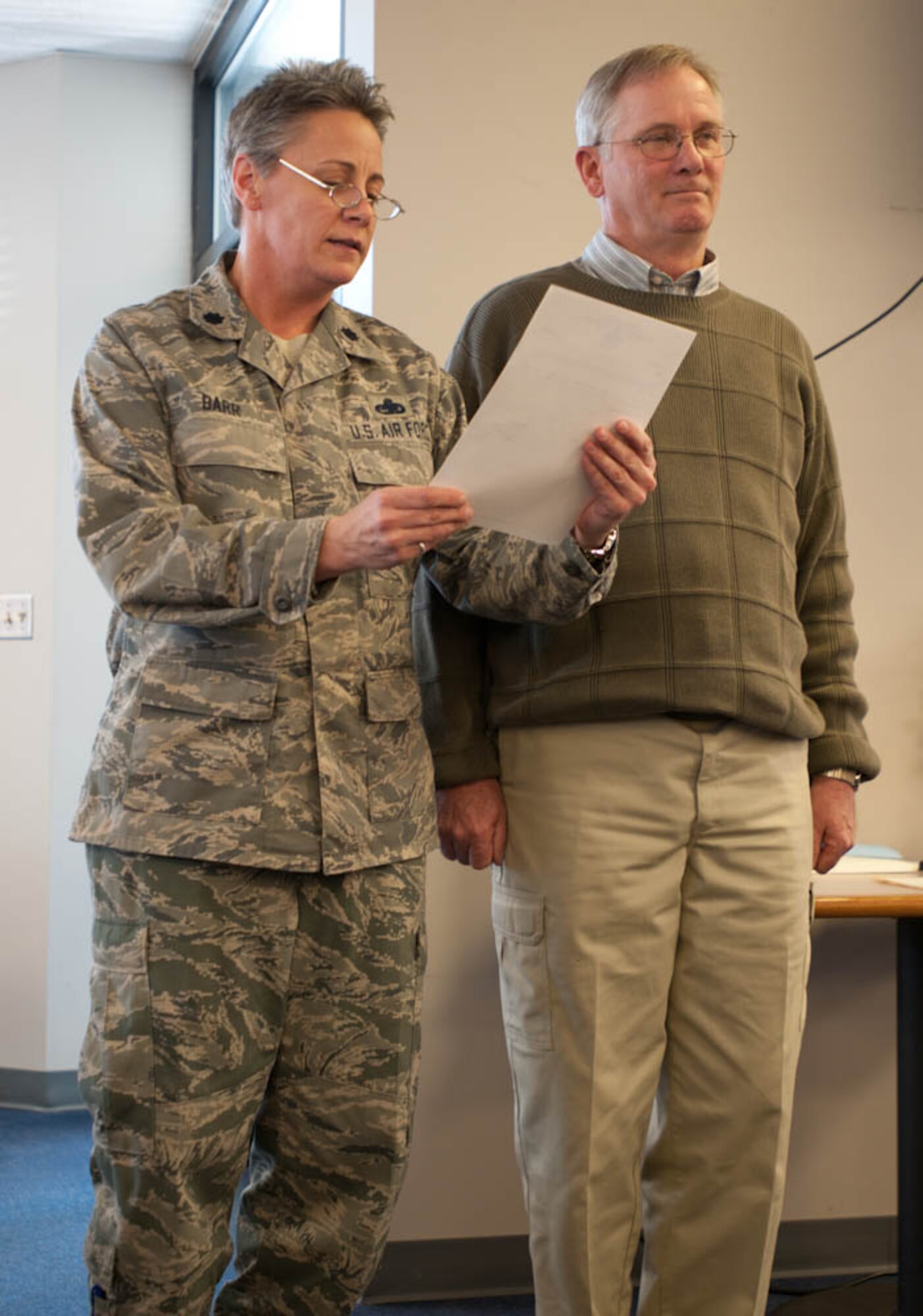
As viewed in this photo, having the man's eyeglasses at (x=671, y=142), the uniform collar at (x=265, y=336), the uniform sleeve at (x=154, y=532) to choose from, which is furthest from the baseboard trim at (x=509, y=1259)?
the man's eyeglasses at (x=671, y=142)

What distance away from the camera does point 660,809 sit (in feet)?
5.40

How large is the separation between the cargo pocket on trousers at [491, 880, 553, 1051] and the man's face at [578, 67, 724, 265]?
2.76ft

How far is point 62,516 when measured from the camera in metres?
3.54

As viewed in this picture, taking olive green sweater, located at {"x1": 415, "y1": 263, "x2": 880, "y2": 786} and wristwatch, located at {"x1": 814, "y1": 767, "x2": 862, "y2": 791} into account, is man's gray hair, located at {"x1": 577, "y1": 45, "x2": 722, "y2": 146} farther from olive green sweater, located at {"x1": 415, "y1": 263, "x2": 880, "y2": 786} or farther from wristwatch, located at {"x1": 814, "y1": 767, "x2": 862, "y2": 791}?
wristwatch, located at {"x1": 814, "y1": 767, "x2": 862, "y2": 791}

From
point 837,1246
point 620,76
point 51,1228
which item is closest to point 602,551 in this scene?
point 620,76

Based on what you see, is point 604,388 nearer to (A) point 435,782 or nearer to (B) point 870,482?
(A) point 435,782

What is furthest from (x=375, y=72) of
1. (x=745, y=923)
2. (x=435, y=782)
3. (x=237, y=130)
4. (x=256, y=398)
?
(x=745, y=923)

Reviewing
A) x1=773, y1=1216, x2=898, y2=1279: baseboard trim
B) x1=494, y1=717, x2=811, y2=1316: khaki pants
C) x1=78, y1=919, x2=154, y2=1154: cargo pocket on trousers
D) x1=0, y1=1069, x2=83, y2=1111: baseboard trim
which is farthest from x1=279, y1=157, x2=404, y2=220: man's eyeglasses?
x1=0, y1=1069, x2=83, y2=1111: baseboard trim

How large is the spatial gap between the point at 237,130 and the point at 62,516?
6.97ft

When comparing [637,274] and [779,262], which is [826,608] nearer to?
[637,274]

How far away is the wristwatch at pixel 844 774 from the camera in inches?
74.1

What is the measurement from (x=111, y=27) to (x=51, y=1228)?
2.81 meters

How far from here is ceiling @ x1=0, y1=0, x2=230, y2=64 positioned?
3387 millimetres

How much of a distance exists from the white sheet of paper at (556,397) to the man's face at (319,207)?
251 millimetres
